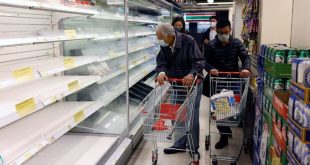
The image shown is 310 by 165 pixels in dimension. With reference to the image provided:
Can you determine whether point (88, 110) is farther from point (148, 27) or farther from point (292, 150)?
point (148, 27)

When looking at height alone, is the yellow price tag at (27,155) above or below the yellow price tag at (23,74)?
below

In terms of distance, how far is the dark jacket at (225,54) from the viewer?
3996 millimetres

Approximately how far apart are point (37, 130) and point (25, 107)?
46cm

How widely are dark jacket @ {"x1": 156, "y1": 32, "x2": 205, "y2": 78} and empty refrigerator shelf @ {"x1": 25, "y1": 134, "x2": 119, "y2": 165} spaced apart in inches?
41.2

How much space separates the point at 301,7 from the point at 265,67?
1.97ft

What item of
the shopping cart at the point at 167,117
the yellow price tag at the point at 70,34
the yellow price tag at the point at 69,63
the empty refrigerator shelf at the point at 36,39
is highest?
the yellow price tag at the point at 70,34

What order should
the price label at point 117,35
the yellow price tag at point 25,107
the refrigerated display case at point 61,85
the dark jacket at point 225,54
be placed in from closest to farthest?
1. the yellow price tag at point 25,107
2. the refrigerated display case at point 61,85
3. the price label at point 117,35
4. the dark jacket at point 225,54

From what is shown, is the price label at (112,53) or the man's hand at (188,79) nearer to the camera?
the man's hand at (188,79)

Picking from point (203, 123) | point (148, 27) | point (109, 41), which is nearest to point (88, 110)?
point (109, 41)

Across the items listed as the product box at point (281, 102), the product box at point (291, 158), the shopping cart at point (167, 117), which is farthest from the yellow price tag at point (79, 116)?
the product box at point (291, 158)

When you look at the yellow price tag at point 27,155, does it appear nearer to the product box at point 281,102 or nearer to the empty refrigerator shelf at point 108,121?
the product box at point 281,102

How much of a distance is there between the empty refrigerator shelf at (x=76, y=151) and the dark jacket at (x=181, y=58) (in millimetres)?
1047

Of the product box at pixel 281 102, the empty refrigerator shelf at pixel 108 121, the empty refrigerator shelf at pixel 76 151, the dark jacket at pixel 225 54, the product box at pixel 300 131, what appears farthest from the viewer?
the dark jacket at pixel 225 54

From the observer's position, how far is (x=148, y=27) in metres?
6.78
